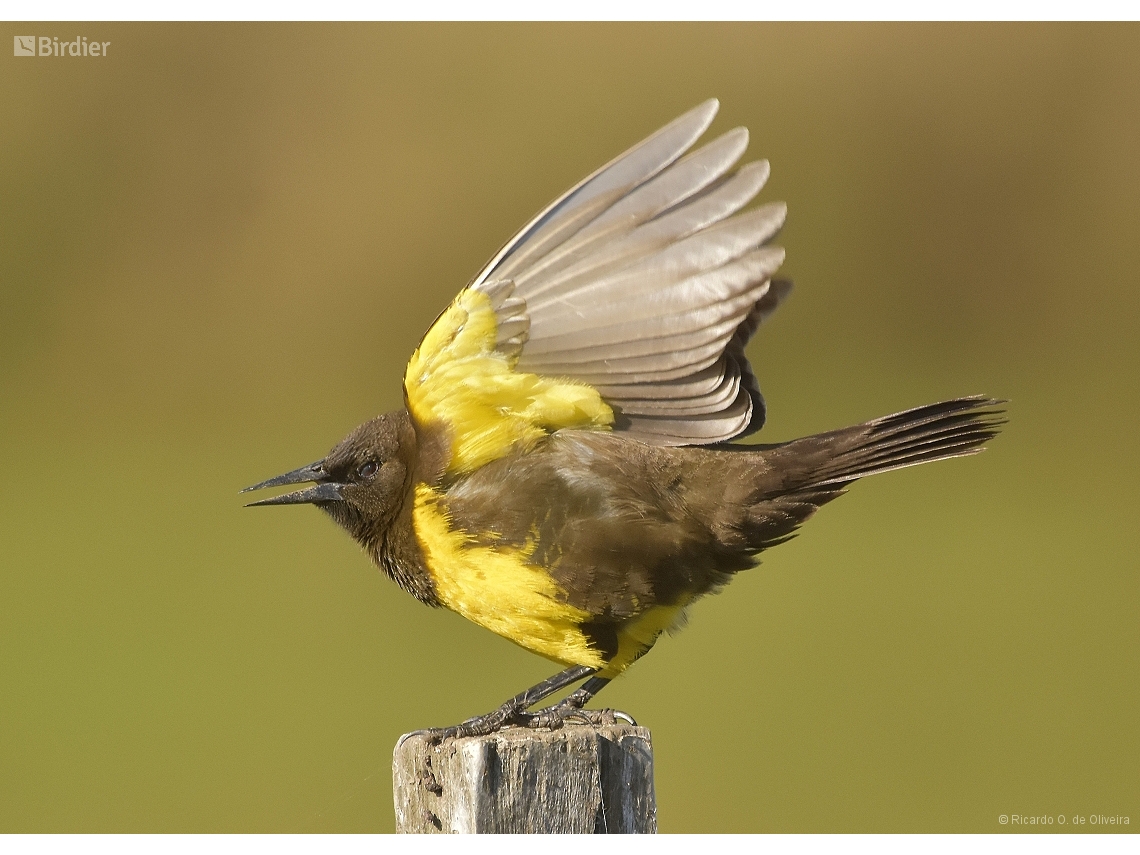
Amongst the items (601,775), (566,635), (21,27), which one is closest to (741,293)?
(566,635)

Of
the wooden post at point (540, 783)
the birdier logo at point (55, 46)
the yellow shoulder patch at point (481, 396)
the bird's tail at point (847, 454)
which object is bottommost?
the wooden post at point (540, 783)

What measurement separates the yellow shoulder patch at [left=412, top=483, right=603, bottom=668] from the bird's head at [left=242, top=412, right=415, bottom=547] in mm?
152

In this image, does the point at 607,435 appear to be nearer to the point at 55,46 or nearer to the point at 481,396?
the point at 481,396

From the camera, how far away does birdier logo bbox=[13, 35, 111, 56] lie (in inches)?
342

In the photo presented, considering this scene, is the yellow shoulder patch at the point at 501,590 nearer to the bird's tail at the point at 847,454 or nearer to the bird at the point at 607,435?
the bird at the point at 607,435

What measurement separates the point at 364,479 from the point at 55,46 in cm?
671

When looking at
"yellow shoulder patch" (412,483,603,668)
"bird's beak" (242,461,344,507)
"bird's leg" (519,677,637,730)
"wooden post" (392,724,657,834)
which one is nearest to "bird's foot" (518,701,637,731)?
"bird's leg" (519,677,637,730)

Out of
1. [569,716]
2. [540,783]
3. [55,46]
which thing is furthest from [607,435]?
[55,46]

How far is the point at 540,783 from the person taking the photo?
118 inches

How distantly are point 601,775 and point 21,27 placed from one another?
7.55m

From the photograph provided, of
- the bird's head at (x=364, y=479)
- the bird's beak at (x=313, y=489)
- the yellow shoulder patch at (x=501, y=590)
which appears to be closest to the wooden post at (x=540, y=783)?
the yellow shoulder patch at (x=501, y=590)

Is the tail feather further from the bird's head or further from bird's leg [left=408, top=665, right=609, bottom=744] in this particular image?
the bird's head

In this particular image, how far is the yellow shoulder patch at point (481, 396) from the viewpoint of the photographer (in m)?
3.56

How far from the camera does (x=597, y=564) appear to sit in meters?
3.61
